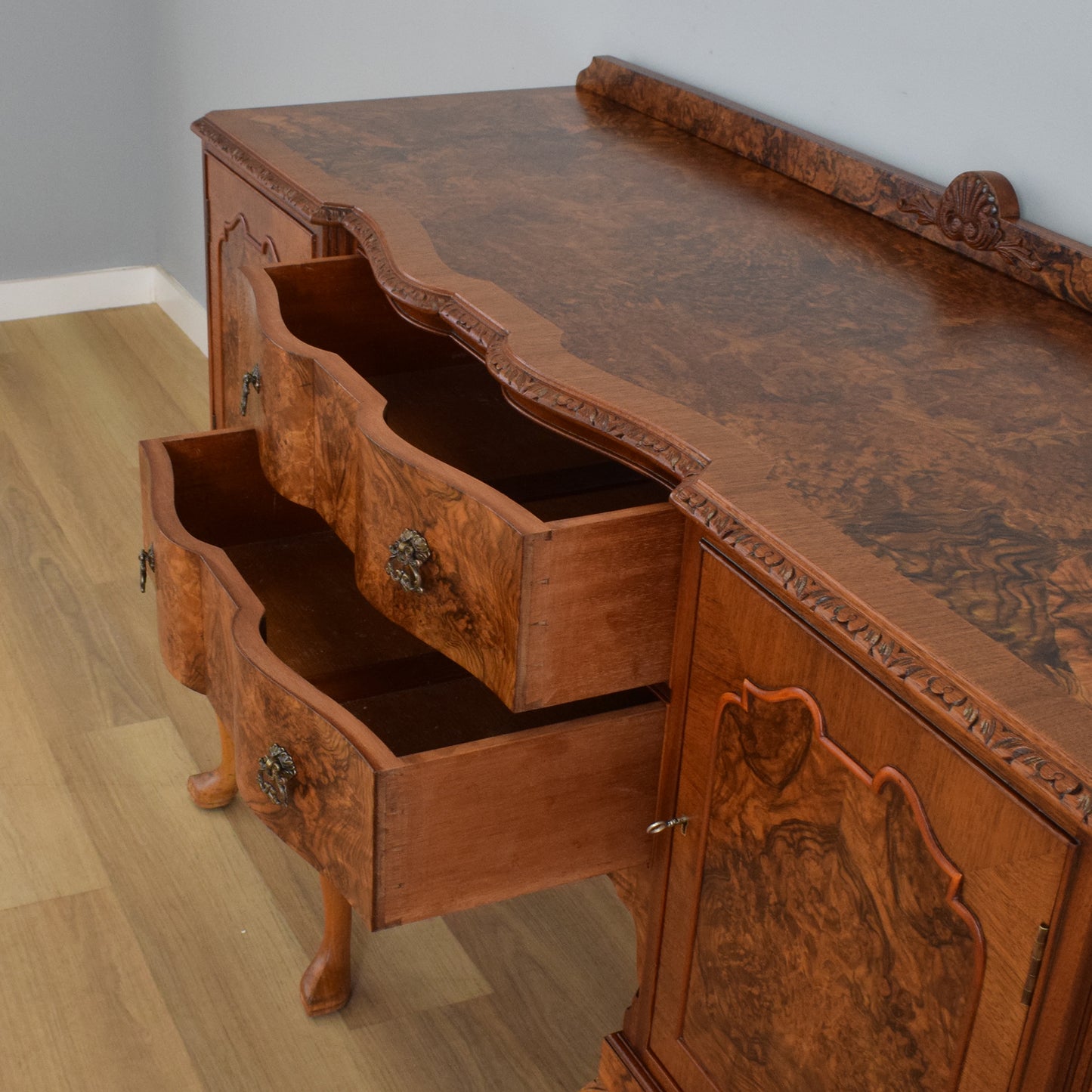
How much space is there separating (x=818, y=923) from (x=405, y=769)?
0.27m

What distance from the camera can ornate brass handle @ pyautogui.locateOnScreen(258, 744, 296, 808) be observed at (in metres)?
1.00

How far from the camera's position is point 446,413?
135 centimetres

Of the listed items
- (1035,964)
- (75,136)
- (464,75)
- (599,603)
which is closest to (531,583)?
(599,603)

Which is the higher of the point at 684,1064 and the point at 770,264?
the point at 770,264

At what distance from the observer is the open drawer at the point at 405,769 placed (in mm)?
936

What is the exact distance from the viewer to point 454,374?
4.68ft

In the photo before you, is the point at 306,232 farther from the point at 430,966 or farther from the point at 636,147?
the point at 430,966

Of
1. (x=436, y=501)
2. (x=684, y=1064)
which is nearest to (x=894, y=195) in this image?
(x=436, y=501)

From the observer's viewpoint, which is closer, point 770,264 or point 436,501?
point 436,501

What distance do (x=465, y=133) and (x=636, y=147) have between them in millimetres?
176

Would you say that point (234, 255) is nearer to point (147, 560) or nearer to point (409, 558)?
point (147, 560)

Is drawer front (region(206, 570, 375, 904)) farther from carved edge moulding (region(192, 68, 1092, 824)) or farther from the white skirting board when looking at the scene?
the white skirting board

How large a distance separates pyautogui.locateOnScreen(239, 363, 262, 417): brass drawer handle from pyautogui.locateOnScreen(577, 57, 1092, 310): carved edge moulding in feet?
1.82

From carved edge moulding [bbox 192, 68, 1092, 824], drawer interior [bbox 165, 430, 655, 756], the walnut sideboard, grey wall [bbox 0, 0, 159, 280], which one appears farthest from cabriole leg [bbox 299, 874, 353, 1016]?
grey wall [bbox 0, 0, 159, 280]
